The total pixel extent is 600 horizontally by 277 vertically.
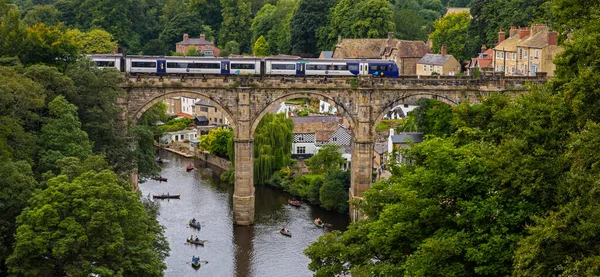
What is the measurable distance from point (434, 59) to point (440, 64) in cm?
210

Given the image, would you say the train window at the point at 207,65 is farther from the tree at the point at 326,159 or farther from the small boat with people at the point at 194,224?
the tree at the point at 326,159

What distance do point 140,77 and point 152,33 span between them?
89.3 meters

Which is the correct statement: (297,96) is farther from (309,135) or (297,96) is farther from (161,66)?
(309,135)

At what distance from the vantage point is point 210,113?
111 meters

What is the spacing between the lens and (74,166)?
4422 cm

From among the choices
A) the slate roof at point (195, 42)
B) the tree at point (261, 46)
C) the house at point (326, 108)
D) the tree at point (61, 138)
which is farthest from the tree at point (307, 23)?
the tree at point (61, 138)

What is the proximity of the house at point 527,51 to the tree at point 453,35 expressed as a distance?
581 inches

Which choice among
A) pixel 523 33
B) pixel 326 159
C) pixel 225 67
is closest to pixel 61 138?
pixel 225 67

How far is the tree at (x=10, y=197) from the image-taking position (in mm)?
41522

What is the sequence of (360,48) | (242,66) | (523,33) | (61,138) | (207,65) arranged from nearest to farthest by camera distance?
(61,138), (242,66), (207,65), (523,33), (360,48)

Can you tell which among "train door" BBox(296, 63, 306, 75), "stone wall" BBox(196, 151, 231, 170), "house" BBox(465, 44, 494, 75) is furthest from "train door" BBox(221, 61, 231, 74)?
"house" BBox(465, 44, 494, 75)

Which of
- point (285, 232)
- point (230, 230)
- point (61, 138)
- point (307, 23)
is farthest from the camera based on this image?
point (307, 23)

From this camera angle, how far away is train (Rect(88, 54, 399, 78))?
67.9 metres

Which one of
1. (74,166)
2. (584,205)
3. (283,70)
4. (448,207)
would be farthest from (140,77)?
(584,205)
